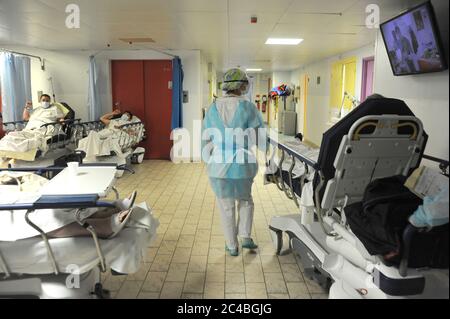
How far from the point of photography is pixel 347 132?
6.19 ft

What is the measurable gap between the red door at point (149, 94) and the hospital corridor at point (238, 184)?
0.75 metres

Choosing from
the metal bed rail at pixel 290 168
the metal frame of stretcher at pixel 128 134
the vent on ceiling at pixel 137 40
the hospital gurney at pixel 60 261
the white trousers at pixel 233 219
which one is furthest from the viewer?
the metal frame of stretcher at pixel 128 134

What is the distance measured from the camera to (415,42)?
198 centimetres

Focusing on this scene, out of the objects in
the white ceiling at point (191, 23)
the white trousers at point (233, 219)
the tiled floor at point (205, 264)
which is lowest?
the tiled floor at point (205, 264)

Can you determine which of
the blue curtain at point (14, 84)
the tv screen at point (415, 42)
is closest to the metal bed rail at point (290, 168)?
the tv screen at point (415, 42)

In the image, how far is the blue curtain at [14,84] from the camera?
5.86m

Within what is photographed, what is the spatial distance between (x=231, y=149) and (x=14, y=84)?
486cm

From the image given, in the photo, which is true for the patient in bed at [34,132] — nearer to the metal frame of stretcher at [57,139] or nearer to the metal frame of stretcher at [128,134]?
the metal frame of stretcher at [57,139]

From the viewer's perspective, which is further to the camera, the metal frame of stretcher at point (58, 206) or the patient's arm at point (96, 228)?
the patient's arm at point (96, 228)

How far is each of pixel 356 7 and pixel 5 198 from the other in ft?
10.9

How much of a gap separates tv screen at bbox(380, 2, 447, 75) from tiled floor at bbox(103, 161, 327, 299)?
4.52ft

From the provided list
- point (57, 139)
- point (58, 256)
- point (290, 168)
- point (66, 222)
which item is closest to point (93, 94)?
point (57, 139)

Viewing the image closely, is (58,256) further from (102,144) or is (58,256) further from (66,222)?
(102,144)
